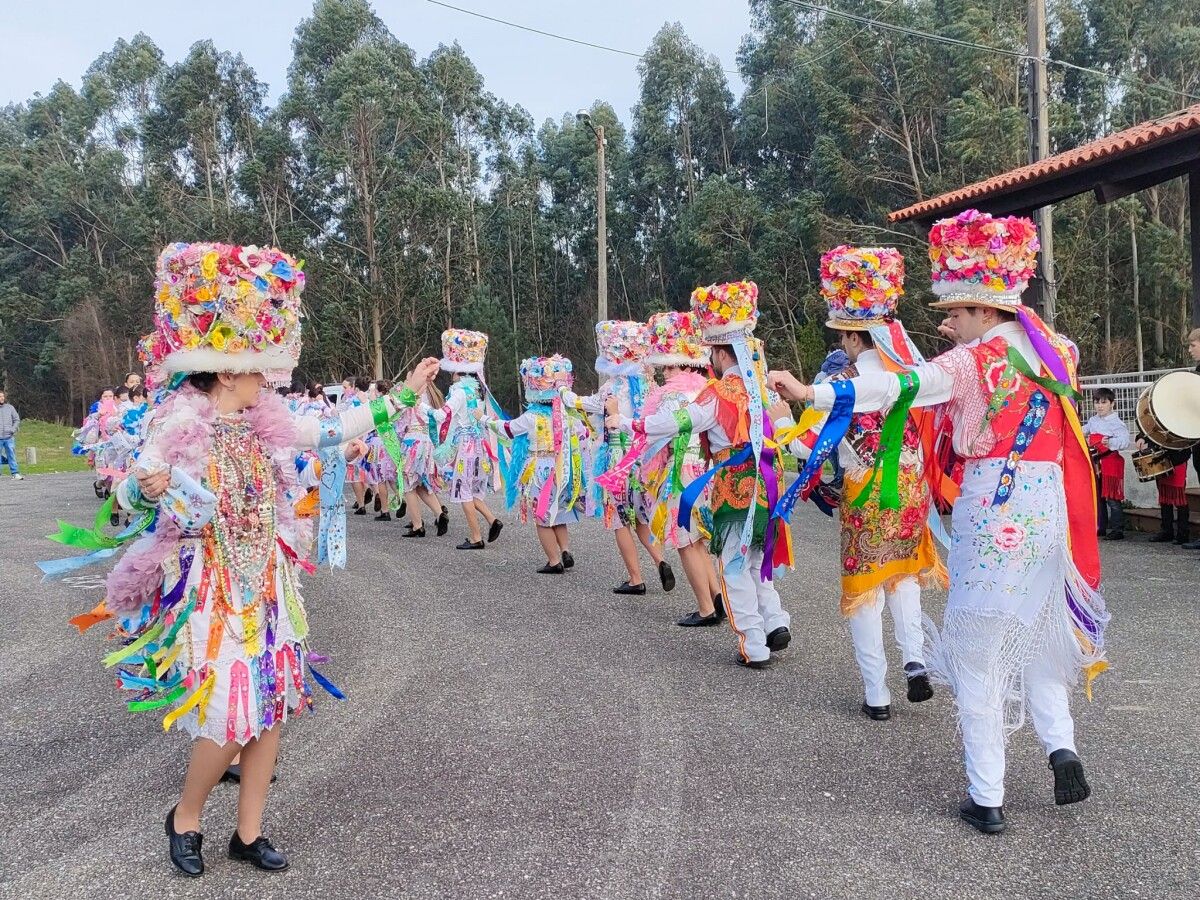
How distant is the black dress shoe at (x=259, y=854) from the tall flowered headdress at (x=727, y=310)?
11.7 ft

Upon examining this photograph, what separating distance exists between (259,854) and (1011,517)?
2.82 metres

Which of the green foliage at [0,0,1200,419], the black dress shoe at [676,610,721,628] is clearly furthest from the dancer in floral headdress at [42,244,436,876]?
the green foliage at [0,0,1200,419]

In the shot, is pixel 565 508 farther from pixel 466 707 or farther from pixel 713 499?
pixel 466 707

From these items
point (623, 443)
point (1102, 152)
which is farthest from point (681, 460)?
point (1102, 152)

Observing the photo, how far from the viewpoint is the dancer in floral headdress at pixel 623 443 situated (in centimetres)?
788

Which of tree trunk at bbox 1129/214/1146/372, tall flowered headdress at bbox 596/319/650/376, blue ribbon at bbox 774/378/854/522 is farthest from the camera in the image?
tree trunk at bbox 1129/214/1146/372

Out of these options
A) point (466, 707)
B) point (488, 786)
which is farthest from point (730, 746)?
point (466, 707)

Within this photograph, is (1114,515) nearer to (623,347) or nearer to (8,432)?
(623,347)

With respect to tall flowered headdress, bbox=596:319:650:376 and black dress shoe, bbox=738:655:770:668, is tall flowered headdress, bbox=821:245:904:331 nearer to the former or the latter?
black dress shoe, bbox=738:655:770:668

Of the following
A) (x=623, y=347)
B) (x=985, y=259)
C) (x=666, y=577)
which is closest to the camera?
(x=985, y=259)

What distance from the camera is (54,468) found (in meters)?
24.7

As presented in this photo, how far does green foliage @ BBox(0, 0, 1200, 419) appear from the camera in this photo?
30750 mm

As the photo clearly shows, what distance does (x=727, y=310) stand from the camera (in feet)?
18.4

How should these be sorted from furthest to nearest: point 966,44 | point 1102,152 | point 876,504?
point 966,44 < point 1102,152 < point 876,504
